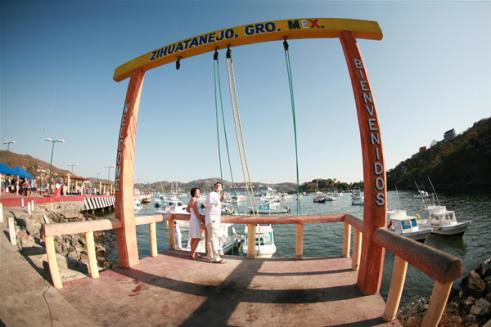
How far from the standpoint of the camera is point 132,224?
4789 mm

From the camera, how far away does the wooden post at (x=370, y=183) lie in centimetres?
331

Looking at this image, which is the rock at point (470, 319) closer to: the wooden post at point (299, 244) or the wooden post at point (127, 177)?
→ the wooden post at point (299, 244)

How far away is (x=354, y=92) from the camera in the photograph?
12.2 feet

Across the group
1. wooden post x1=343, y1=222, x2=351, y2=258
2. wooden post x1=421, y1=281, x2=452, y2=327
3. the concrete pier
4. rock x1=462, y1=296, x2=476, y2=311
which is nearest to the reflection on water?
rock x1=462, y1=296, x2=476, y2=311

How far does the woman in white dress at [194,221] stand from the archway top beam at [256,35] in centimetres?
289

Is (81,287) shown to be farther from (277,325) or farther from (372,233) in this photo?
(372,233)

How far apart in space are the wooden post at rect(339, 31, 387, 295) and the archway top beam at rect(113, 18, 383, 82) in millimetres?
859

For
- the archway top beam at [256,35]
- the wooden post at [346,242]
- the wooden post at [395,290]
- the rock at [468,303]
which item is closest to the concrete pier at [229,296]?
the wooden post at [395,290]

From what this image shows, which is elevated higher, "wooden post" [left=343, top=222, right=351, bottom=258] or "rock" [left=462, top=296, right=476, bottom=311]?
"wooden post" [left=343, top=222, right=351, bottom=258]

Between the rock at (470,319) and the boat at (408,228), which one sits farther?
the boat at (408,228)

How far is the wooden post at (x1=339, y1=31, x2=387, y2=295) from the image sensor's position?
3.31 meters

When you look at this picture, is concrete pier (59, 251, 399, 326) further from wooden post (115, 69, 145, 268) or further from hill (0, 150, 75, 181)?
hill (0, 150, 75, 181)

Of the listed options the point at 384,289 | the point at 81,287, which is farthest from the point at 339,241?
the point at 81,287

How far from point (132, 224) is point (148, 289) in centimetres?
154
